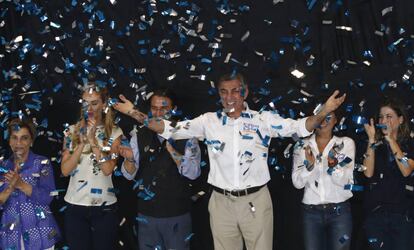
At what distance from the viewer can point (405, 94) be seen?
4309 millimetres

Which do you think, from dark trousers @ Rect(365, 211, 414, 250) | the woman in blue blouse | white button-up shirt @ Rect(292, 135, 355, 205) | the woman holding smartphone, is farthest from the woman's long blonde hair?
dark trousers @ Rect(365, 211, 414, 250)

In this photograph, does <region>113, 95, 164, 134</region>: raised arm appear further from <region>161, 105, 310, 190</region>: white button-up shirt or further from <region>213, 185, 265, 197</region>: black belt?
<region>213, 185, 265, 197</region>: black belt

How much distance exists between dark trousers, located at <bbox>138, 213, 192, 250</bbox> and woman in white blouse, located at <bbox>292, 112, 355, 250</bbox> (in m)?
0.82

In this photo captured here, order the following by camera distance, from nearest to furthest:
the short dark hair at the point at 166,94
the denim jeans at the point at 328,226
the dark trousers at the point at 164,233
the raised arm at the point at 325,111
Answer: the raised arm at the point at 325,111, the denim jeans at the point at 328,226, the dark trousers at the point at 164,233, the short dark hair at the point at 166,94

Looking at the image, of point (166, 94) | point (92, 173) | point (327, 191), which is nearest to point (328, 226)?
point (327, 191)

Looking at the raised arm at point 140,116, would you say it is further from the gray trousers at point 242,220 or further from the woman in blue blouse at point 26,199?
the woman in blue blouse at point 26,199

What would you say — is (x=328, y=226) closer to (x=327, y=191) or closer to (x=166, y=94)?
(x=327, y=191)

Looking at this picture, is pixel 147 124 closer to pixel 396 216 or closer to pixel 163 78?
pixel 163 78

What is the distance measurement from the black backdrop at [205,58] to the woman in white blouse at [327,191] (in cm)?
36

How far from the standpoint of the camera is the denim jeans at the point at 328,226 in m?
3.96

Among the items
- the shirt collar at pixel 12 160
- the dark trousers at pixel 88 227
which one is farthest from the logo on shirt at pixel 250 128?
the shirt collar at pixel 12 160

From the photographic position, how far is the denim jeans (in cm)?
396

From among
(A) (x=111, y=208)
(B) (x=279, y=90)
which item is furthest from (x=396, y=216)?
(A) (x=111, y=208)

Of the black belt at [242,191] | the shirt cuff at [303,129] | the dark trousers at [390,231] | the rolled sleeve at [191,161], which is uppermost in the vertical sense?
the shirt cuff at [303,129]
